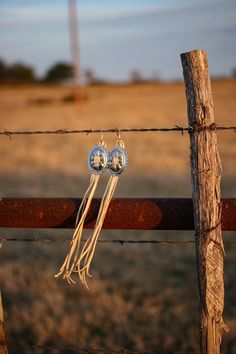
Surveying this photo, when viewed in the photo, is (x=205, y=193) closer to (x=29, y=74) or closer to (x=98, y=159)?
(x=98, y=159)

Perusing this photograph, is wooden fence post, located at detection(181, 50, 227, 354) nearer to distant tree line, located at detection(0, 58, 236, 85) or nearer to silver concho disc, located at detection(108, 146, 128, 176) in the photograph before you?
silver concho disc, located at detection(108, 146, 128, 176)

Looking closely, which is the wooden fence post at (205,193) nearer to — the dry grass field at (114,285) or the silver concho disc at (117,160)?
the silver concho disc at (117,160)

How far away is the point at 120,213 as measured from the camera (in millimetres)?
2305

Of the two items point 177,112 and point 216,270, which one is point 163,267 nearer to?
point 216,270

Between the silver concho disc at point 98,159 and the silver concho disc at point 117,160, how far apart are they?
3cm

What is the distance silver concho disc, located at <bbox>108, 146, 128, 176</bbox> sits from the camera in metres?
2.17

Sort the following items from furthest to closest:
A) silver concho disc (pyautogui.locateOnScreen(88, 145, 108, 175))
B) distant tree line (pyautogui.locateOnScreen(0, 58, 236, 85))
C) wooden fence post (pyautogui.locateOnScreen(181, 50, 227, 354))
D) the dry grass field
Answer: distant tree line (pyautogui.locateOnScreen(0, 58, 236, 85))
the dry grass field
silver concho disc (pyautogui.locateOnScreen(88, 145, 108, 175))
wooden fence post (pyautogui.locateOnScreen(181, 50, 227, 354))

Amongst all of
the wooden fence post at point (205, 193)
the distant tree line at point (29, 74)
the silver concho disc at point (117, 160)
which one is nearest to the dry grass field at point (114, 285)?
the wooden fence post at point (205, 193)

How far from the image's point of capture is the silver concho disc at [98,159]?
220 cm

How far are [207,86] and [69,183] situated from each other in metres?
7.14

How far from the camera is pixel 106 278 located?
15.6 feet

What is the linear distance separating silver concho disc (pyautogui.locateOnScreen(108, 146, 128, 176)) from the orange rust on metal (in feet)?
0.61

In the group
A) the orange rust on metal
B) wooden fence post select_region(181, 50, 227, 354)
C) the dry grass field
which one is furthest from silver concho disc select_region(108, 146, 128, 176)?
the dry grass field

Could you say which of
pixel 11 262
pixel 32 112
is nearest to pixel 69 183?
pixel 11 262
